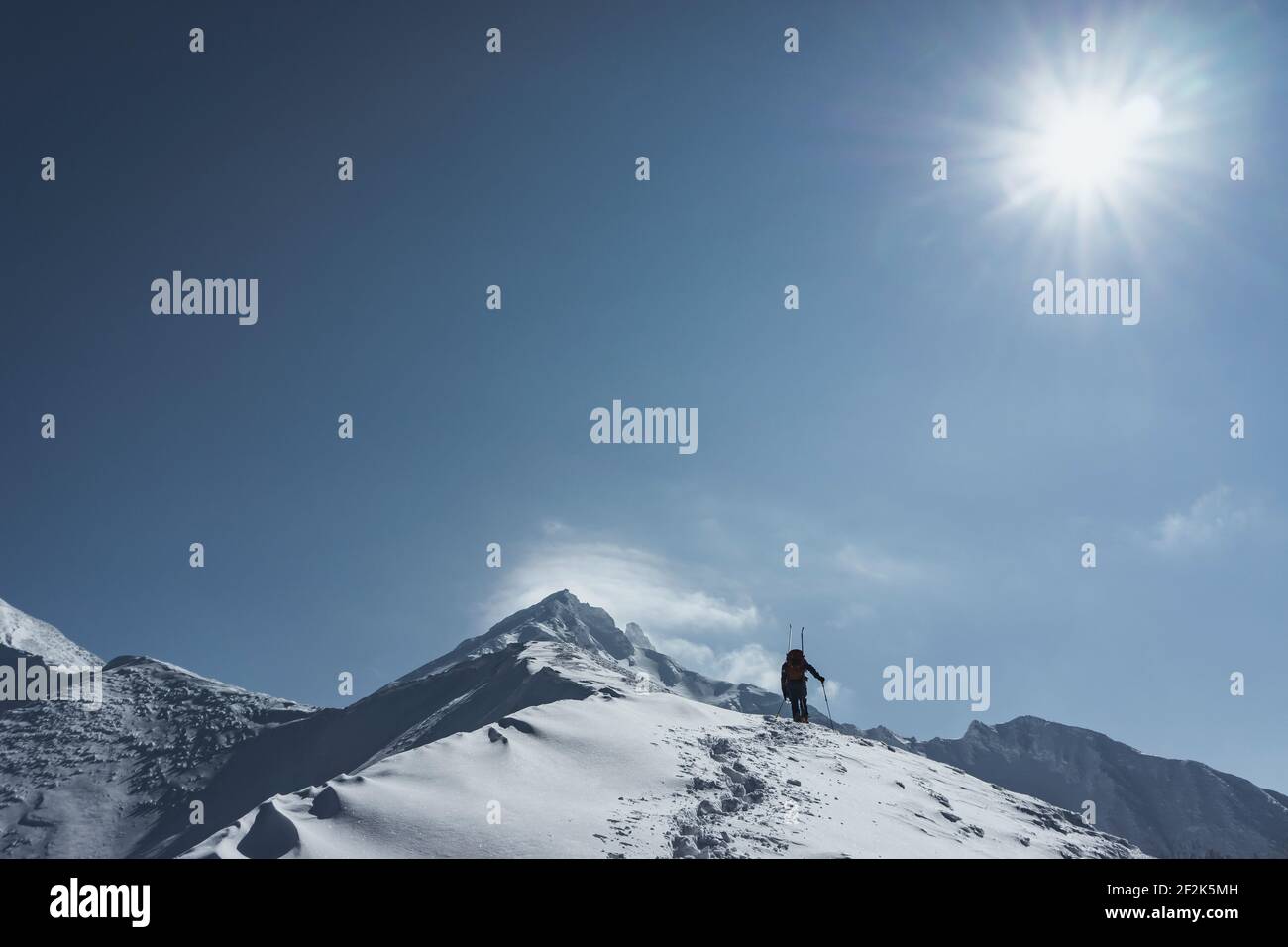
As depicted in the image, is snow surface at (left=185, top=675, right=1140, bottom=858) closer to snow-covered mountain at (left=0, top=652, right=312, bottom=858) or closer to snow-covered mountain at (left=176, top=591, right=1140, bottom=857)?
snow-covered mountain at (left=176, top=591, right=1140, bottom=857)

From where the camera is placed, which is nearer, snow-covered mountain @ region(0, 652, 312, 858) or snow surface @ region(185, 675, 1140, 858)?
snow surface @ region(185, 675, 1140, 858)

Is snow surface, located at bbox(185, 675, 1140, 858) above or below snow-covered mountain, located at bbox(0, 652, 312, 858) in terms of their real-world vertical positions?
above

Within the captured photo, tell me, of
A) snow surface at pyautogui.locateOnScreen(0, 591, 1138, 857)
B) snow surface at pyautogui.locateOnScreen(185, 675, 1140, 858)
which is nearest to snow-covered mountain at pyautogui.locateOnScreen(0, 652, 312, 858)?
snow surface at pyautogui.locateOnScreen(0, 591, 1138, 857)

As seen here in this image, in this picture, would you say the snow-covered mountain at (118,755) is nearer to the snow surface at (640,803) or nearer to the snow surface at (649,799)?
the snow surface at (649,799)

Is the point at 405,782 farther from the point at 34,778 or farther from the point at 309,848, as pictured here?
the point at 34,778

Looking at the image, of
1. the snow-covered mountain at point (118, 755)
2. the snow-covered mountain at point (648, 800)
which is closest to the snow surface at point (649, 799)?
the snow-covered mountain at point (648, 800)

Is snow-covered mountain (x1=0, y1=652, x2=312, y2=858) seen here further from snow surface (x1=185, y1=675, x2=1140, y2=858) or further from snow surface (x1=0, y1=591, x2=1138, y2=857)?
snow surface (x1=185, y1=675, x2=1140, y2=858)

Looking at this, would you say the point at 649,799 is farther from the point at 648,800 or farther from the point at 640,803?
the point at 640,803

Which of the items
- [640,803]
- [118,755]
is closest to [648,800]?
[640,803]

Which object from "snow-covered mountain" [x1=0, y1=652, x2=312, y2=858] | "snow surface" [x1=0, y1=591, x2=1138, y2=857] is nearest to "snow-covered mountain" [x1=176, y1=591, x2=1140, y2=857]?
"snow surface" [x1=0, y1=591, x2=1138, y2=857]

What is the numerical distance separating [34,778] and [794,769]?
129076 millimetres
